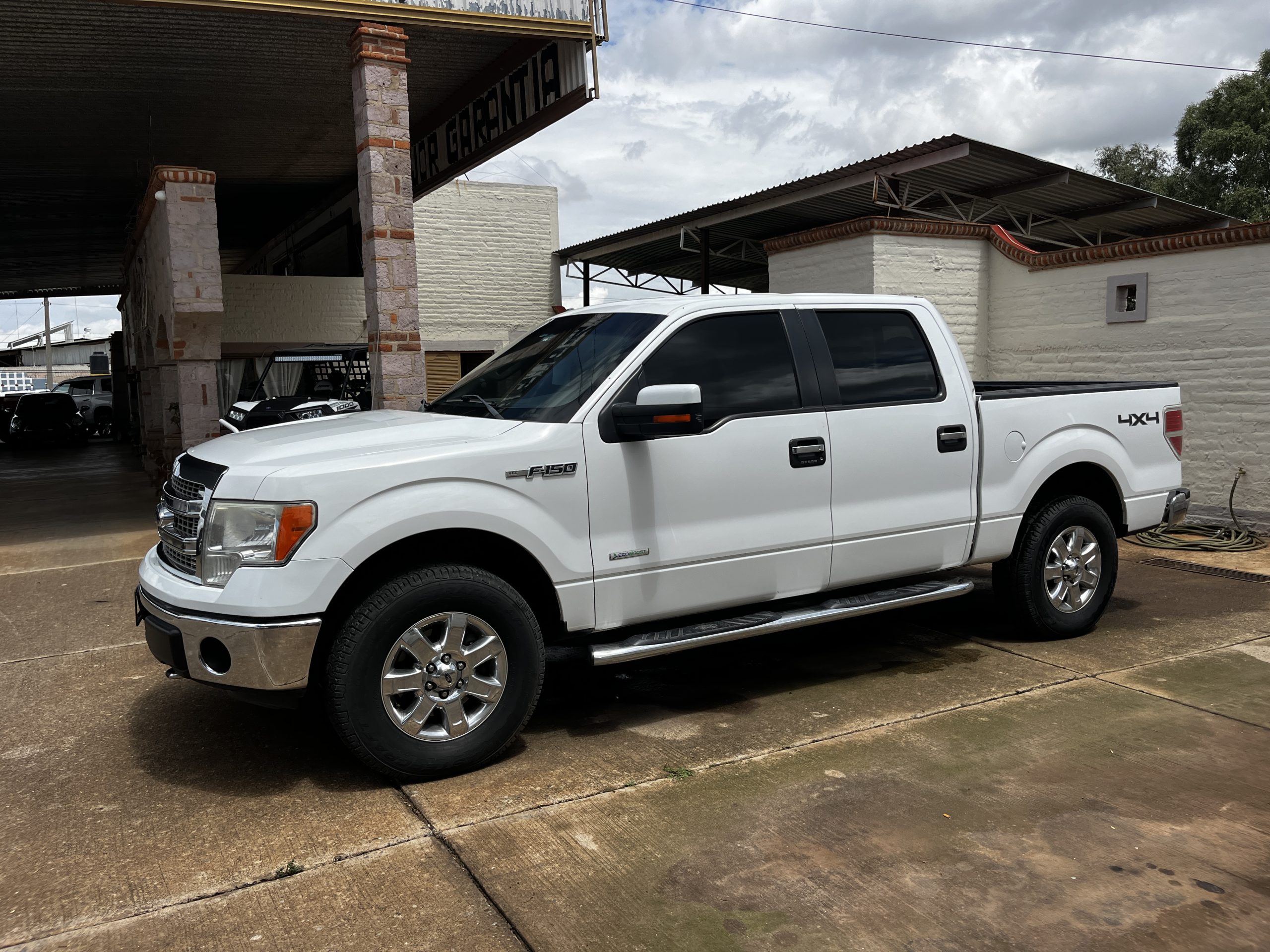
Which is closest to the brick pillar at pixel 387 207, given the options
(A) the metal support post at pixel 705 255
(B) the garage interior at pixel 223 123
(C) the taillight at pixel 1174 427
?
(B) the garage interior at pixel 223 123

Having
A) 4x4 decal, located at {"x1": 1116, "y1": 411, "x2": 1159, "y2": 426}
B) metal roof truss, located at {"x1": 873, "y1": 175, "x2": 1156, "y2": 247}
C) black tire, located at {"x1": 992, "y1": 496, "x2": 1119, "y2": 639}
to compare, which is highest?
metal roof truss, located at {"x1": 873, "y1": 175, "x2": 1156, "y2": 247}

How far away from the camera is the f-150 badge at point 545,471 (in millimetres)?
4258

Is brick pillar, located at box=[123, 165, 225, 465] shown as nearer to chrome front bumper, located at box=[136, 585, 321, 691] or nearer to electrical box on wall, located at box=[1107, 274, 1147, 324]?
chrome front bumper, located at box=[136, 585, 321, 691]

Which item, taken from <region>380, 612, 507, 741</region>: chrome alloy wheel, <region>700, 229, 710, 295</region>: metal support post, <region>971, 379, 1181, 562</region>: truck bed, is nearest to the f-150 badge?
<region>380, 612, 507, 741</region>: chrome alloy wheel

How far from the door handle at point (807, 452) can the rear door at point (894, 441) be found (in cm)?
9

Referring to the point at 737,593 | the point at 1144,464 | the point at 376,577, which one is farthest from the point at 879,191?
the point at 376,577

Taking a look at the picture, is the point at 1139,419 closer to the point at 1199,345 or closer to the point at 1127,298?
the point at 1199,345

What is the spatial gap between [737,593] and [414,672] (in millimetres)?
1553

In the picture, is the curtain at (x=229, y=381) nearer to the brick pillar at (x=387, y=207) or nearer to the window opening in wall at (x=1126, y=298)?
the brick pillar at (x=387, y=207)

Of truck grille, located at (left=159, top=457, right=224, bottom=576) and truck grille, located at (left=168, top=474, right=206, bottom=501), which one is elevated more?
truck grille, located at (left=168, top=474, right=206, bottom=501)

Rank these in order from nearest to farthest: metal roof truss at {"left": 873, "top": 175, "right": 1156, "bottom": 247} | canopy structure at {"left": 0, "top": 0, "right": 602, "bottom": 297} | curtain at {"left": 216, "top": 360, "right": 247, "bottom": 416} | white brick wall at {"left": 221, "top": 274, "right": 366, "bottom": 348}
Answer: canopy structure at {"left": 0, "top": 0, "right": 602, "bottom": 297} < curtain at {"left": 216, "top": 360, "right": 247, "bottom": 416} < metal roof truss at {"left": 873, "top": 175, "right": 1156, "bottom": 247} < white brick wall at {"left": 221, "top": 274, "right": 366, "bottom": 348}

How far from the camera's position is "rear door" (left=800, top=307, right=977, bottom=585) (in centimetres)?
511

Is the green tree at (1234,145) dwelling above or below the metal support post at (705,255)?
above

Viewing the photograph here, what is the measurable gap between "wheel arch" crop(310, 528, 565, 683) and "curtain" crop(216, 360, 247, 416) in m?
10.9
